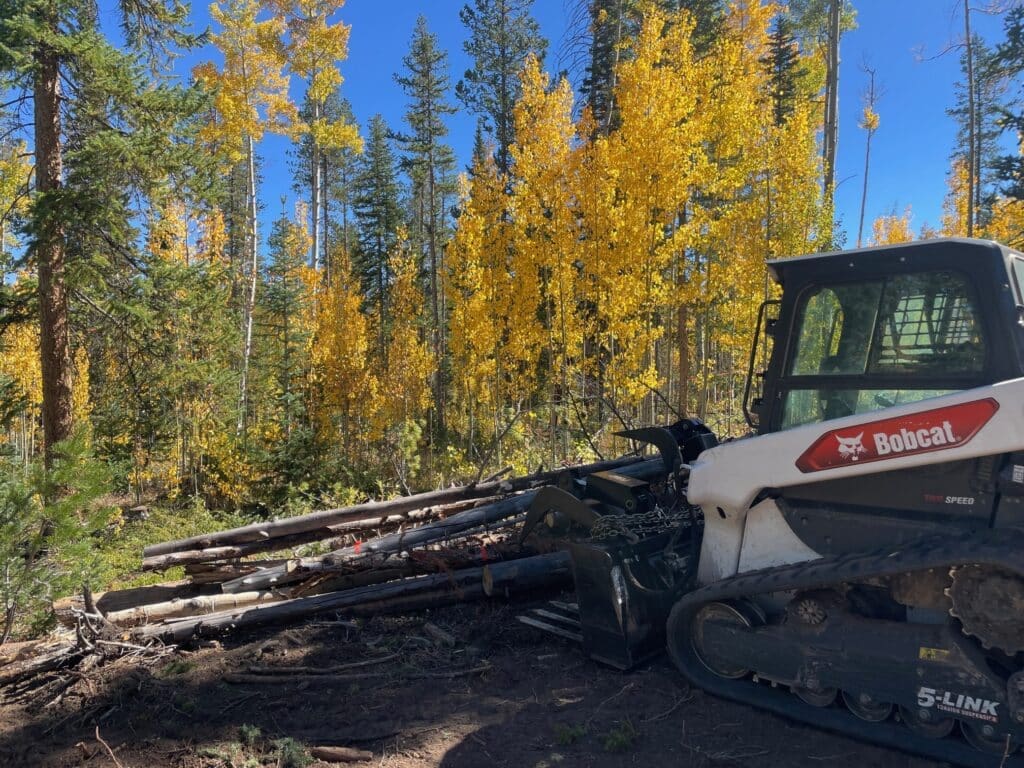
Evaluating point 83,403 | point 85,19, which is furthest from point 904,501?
point 83,403

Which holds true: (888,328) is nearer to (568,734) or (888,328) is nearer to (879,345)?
(879,345)

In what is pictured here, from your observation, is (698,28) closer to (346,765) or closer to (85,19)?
(85,19)

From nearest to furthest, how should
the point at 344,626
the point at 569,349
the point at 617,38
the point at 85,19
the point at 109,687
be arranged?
the point at 109,687 → the point at 344,626 → the point at 85,19 → the point at 569,349 → the point at 617,38

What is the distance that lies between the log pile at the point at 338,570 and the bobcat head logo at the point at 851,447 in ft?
7.09

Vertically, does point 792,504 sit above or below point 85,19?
below

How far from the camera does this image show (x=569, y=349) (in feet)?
48.4

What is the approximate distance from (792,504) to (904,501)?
56cm

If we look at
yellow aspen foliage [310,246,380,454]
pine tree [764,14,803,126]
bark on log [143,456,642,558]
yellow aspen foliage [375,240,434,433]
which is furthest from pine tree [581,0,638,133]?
bark on log [143,456,642,558]

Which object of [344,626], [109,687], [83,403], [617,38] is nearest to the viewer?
[109,687]

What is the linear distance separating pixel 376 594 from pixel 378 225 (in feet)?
84.7

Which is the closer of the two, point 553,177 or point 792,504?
point 792,504

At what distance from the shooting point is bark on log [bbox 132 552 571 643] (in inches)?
199

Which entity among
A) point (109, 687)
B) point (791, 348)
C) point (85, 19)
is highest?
point (85, 19)

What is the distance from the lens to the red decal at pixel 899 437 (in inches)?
119
